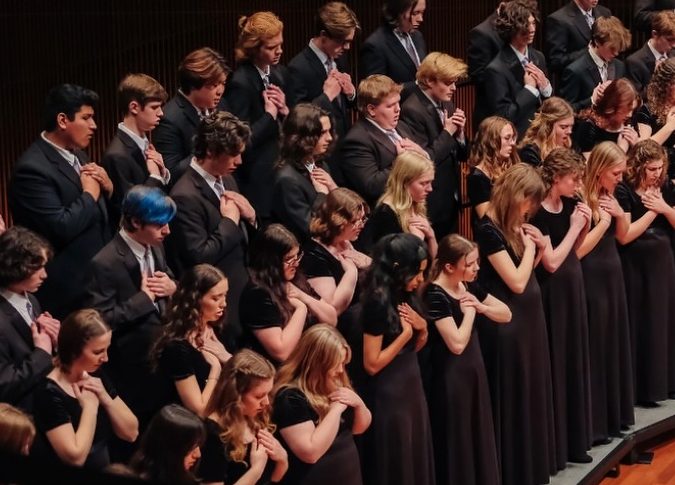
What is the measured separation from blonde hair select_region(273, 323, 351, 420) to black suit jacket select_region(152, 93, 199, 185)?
99 cm

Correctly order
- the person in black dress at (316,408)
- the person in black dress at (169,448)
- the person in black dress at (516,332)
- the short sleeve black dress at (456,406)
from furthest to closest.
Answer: the person in black dress at (516,332)
the short sleeve black dress at (456,406)
the person in black dress at (316,408)
the person in black dress at (169,448)

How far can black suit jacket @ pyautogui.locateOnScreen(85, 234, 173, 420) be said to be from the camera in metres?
2.85

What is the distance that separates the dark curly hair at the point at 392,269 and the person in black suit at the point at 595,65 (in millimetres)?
1964

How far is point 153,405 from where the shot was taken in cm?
285

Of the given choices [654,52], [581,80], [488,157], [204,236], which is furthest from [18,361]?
[654,52]

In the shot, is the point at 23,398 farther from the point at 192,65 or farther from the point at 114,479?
the point at 114,479

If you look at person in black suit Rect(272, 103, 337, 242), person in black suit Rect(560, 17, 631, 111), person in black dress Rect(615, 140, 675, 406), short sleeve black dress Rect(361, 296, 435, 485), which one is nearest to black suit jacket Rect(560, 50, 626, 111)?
person in black suit Rect(560, 17, 631, 111)

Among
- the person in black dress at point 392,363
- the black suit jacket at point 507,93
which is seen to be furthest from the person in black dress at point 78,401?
the black suit jacket at point 507,93

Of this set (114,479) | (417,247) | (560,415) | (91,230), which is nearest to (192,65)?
(91,230)

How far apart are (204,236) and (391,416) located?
2.25 feet

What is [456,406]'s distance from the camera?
3.42 meters

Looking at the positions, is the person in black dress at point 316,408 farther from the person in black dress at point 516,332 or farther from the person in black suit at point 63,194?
the person in black dress at point 516,332

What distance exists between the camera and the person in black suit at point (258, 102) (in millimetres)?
3844

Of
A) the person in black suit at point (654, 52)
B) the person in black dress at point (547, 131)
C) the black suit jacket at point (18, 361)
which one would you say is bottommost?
the black suit jacket at point (18, 361)
